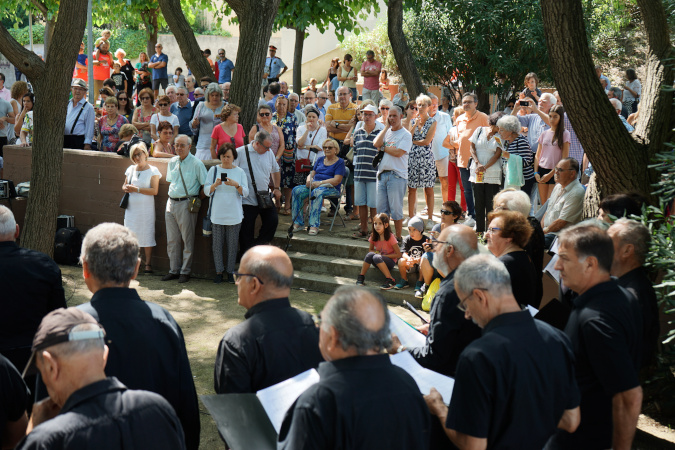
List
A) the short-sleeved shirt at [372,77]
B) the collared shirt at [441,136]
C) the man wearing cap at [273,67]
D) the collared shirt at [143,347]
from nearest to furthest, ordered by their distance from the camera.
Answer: the collared shirt at [143,347]
the collared shirt at [441,136]
the short-sleeved shirt at [372,77]
the man wearing cap at [273,67]

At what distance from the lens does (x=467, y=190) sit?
10648 millimetres

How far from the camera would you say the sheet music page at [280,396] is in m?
3.23

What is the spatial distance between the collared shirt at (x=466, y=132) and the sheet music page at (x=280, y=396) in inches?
296

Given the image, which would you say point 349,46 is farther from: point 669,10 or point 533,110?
point 669,10

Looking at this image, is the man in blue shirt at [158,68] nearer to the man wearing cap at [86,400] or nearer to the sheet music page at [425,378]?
the sheet music page at [425,378]

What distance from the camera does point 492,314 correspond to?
322 centimetres

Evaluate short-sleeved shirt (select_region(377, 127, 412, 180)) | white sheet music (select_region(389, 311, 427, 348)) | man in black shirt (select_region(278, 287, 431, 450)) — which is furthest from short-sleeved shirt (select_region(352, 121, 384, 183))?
man in black shirt (select_region(278, 287, 431, 450))

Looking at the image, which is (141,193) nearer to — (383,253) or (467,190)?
(383,253)

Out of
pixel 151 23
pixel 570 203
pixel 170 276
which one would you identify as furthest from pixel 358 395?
pixel 151 23

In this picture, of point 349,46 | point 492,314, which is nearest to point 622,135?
point 492,314

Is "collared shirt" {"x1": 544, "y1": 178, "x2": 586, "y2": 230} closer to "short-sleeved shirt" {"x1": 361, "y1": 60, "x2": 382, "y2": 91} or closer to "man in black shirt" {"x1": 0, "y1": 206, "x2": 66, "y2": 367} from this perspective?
"man in black shirt" {"x1": 0, "y1": 206, "x2": 66, "y2": 367}

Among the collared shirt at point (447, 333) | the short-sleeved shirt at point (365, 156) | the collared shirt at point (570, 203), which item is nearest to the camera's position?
the collared shirt at point (447, 333)

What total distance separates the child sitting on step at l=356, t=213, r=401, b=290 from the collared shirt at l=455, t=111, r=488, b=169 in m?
1.84

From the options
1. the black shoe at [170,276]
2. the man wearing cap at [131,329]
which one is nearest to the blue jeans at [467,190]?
the black shoe at [170,276]
